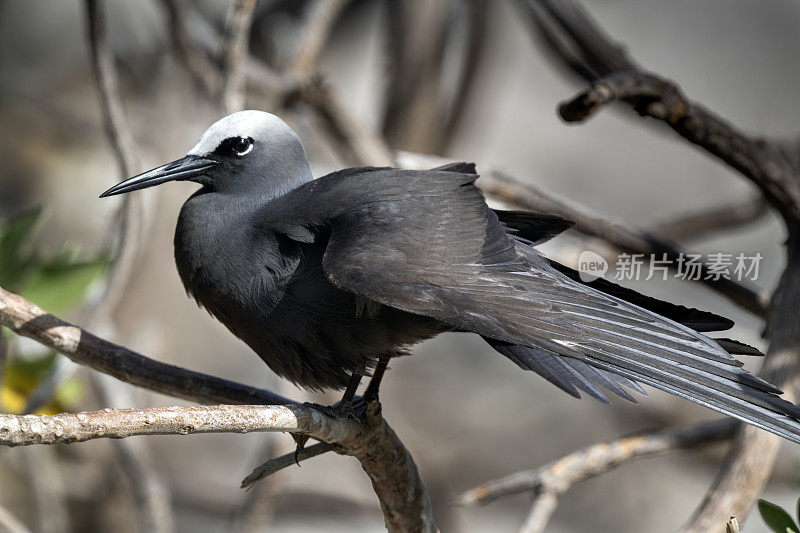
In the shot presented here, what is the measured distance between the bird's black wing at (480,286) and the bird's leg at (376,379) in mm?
226

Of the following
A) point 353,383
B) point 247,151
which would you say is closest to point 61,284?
point 247,151

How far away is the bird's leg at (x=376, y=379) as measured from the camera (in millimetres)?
1591

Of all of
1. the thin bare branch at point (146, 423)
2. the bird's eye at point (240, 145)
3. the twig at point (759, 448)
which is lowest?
the twig at point (759, 448)

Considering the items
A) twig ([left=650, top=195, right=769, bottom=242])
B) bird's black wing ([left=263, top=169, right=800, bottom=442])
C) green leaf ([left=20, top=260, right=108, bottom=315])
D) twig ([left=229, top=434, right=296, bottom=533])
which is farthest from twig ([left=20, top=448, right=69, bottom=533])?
twig ([left=650, top=195, right=769, bottom=242])

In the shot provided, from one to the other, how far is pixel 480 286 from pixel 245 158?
1.74ft

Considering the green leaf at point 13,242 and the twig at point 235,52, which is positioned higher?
the twig at point 235,52

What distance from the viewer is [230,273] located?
5.04 feet

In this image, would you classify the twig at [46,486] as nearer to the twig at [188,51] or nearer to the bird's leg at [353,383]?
the twig at [188,51]

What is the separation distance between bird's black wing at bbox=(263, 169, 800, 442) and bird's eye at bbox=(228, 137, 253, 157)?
161mm

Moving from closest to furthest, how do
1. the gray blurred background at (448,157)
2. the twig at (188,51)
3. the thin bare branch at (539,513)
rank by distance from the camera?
the thin bare branch at (539,513) → the twig at (188,51) → the gray blurred background at (448,157)

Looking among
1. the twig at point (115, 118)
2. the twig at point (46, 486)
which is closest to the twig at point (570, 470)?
the twig at point (115, 118)

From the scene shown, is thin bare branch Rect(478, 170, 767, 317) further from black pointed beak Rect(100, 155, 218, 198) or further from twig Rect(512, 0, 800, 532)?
black pointed beak Rect(100, 155, 218, 198)

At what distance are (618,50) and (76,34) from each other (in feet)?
12.6

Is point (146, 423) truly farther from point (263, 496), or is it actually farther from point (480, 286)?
point (263, 496)
